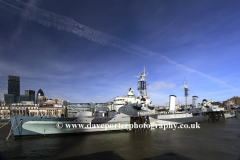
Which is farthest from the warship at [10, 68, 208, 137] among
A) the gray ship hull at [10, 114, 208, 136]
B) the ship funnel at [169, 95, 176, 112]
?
the ship funnel at [169, 95, 176, 112]

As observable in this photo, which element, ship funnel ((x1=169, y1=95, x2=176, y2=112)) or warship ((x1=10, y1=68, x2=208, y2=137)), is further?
ship funnel ((x1=169, y1=95, x2=176, y2=112))

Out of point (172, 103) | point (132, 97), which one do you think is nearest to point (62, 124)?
point (132, 97)

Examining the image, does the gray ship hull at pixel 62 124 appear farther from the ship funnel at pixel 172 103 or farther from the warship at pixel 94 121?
the ship funnel at pixel 172 103

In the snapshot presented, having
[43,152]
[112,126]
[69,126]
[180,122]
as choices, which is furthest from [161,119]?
[43,152]

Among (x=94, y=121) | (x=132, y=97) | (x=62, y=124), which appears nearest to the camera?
(x=62, y=124)

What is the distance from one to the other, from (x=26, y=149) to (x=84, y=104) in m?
86.8

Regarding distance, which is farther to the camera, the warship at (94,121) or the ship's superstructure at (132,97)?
the ship's superstructure at (132,97)

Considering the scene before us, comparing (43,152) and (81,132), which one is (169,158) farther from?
(81,132)

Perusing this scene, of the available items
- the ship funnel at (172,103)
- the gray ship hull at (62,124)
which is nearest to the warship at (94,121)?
the gray ship hull at (62,124)

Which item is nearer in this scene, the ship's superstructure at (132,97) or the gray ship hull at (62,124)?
the gray ship hull at (62,124)

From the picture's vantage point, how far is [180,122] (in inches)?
1548

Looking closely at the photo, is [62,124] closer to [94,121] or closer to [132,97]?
[94,121]

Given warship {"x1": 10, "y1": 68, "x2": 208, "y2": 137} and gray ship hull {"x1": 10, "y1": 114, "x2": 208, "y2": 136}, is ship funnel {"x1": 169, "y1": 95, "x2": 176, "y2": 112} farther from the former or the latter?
gray ship hull {"x1": 10, "y1": 114, "x2": 208, "y2": 136}

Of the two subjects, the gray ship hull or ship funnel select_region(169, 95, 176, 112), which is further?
ship funnel select_region(169, 95, 176, 112)
